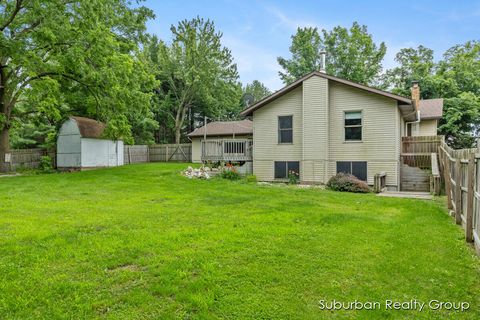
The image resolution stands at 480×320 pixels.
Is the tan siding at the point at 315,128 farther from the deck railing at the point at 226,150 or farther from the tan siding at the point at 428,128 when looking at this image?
the tan siding at the point at 428,128

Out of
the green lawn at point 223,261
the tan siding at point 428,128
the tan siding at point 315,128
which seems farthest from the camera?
the tan siding at point 428,128

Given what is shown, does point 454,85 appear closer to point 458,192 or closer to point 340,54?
point 340,54

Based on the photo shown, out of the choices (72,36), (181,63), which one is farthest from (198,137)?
(72,36)

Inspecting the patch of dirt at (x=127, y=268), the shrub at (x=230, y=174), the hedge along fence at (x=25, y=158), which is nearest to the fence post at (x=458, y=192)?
the patch of dirt at (x=127, y=268)

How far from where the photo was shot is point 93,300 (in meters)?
3.27

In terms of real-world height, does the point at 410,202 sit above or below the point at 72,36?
below

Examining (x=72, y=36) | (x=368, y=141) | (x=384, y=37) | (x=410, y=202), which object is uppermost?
(x=384, y=37)

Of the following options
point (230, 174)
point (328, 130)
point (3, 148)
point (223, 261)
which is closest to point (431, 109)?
point (328, 130)

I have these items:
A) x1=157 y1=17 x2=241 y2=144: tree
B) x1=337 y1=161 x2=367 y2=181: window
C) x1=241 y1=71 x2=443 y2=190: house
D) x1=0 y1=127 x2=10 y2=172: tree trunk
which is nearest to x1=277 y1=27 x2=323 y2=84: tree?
x1=157 y1=17 x2=241 y2=144: tree

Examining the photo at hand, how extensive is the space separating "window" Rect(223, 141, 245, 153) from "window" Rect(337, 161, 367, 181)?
501 cm

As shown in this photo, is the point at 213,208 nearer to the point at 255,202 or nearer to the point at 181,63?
the point at 255,202

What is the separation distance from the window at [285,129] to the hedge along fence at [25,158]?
52.7 feet

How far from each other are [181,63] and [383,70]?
22.2m

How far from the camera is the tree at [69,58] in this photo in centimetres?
1461
